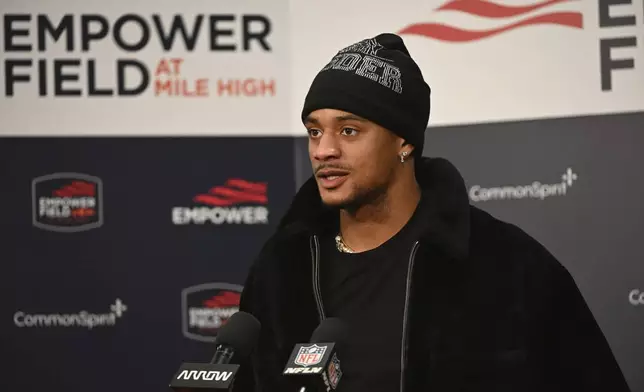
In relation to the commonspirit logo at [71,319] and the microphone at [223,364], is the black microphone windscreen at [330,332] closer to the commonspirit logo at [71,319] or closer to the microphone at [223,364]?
the microphone at [223,364]

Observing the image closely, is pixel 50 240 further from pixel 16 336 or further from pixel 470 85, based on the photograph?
pixel 470 85

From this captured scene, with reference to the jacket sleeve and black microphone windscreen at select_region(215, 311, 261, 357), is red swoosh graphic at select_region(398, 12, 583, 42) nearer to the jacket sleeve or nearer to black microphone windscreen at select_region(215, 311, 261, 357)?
the jacket sleeve

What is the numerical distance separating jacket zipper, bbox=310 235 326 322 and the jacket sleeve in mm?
531

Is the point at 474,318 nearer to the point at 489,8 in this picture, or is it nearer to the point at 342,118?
the point at 342,118

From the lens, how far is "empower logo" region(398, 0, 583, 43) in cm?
395

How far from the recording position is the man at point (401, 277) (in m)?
2.33

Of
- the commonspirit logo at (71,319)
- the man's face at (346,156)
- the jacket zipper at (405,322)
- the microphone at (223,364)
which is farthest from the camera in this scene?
the commonspirit logo at (71,319)

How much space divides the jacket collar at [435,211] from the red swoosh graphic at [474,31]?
4.94 feet

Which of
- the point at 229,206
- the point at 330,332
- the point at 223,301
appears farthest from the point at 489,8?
the point at 330,332

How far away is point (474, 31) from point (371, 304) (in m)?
2.01

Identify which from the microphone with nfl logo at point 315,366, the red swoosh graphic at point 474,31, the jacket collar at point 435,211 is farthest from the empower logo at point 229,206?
the microphone with nfl logo at point 315,366

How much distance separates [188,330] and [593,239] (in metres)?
1.73

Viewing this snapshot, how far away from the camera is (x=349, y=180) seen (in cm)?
244

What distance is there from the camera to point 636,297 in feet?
12.3
